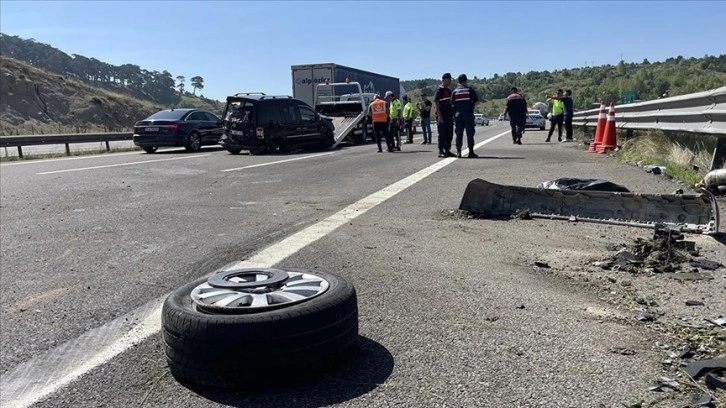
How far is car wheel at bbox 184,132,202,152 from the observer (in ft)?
67.3

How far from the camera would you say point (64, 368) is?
3014 millimetres

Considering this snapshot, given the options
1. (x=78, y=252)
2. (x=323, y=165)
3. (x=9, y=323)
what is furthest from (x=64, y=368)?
(x=323, y=165)

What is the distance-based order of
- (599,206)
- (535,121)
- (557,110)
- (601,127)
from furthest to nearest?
(535,121) → (557,110) → (601,127) → (599,206)

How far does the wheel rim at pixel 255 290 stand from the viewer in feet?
8.88

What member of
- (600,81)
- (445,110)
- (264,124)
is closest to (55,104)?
(264,124)

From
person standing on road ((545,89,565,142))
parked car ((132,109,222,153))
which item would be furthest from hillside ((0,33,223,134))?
person standing on road ((545,89,565,142))

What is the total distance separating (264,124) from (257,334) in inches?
642

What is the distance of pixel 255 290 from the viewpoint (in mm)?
2879

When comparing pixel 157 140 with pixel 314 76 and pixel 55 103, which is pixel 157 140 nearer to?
pixel 314 76

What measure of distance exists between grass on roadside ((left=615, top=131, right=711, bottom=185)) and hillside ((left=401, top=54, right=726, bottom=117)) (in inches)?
1992

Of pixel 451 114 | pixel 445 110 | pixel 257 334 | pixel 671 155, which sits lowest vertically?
pixel 671 155

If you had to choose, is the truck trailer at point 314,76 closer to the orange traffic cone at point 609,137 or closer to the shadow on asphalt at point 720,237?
the orange traffic cone at point 609,137

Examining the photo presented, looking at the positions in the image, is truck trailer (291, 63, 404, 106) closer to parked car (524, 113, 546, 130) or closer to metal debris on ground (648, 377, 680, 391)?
parked car (524, 113, 546, 130)

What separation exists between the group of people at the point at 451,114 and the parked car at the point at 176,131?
20.1 ft
